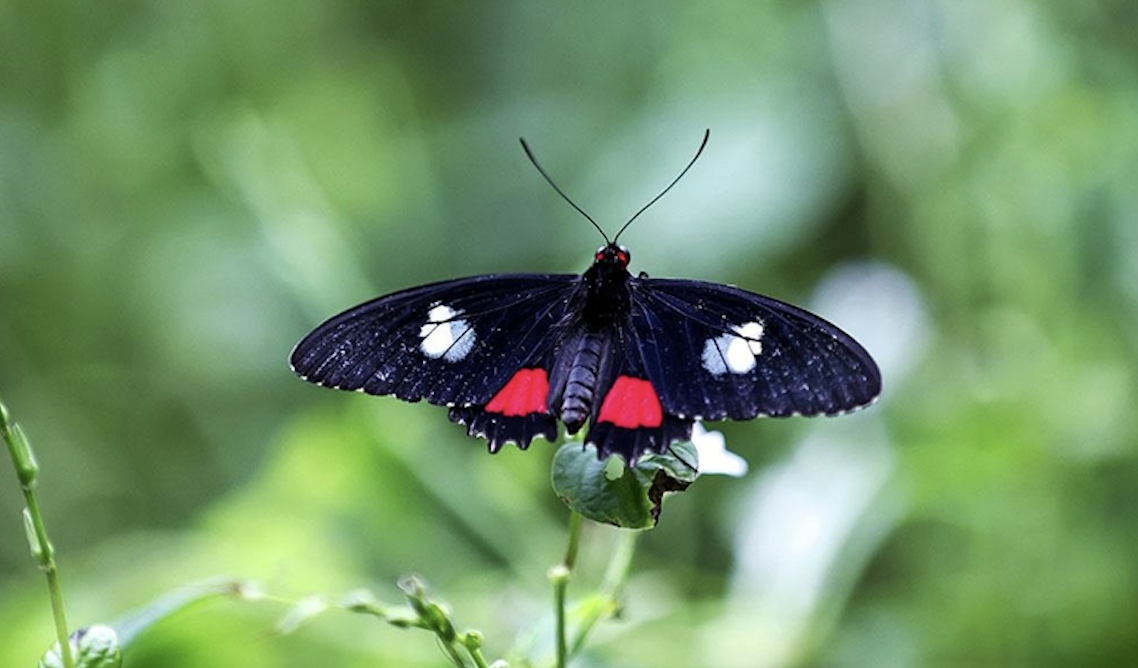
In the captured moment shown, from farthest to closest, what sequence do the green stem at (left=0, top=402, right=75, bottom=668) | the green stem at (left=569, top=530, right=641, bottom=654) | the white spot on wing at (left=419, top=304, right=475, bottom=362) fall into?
1. the white spot on wing at (left=419, top=304, right=475, bottom=362)
2. the green stem at (left=569, top=530, right=641, bottom=654)
3. the green stem at (left=0, top=402, right=75, bottom=668)

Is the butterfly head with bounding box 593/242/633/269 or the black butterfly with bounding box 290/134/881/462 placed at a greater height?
the butterfly head with bounding box 593/242/633/269

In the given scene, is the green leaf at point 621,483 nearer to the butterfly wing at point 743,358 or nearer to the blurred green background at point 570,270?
the butterfly wing at point 743,358

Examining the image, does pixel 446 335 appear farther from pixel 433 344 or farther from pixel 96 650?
pixel 96 650

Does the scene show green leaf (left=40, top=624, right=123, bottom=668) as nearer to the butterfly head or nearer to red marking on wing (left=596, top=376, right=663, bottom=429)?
red marking on wing (left=596, top=376, right=663, bottom=429)

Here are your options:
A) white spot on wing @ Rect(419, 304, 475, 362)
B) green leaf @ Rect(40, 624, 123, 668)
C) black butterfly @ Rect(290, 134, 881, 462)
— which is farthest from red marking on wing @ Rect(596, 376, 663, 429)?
green leaf @ Rect(40, 624, 123, 668)

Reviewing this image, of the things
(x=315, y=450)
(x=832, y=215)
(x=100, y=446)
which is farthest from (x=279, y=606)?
(x=832, y=215)

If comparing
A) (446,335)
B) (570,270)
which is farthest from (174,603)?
(570,270)

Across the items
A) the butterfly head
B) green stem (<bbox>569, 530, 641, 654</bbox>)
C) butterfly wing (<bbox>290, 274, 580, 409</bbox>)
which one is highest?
the butterfly head

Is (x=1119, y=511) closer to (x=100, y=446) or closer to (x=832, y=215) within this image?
(x=832, y=215)
